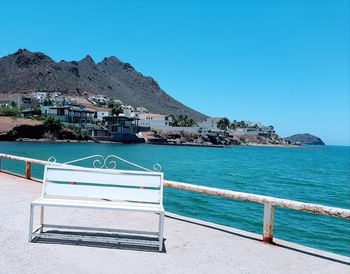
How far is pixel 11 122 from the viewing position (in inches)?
4751

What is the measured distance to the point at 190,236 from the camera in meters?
5.71

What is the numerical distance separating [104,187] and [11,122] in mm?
125390

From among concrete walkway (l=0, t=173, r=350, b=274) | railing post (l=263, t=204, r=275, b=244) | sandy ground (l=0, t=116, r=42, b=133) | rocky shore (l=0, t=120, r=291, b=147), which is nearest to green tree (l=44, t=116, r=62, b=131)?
rocky shore (l=0, t=120, r=291, b=147)

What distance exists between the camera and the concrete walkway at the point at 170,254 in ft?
14.0

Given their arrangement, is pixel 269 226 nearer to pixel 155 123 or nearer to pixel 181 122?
pixel 155 123

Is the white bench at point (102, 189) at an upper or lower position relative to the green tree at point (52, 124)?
lower

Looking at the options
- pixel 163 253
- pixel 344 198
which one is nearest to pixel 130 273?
pixel 163 253

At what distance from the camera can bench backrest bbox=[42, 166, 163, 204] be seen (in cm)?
532

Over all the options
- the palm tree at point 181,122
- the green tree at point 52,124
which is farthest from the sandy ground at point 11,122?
the palm tree at point 181,122

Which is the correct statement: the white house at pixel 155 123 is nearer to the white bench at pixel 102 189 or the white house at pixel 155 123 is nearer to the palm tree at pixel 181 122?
the palm tree at pixel 181 122

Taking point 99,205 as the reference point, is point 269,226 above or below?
below

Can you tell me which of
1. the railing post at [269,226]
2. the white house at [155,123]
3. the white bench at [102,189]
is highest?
the white house at [155,123]

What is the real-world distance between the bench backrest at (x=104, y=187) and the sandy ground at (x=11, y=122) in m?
118

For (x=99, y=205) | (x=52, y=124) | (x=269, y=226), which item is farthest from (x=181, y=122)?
(x=99, y=205)
